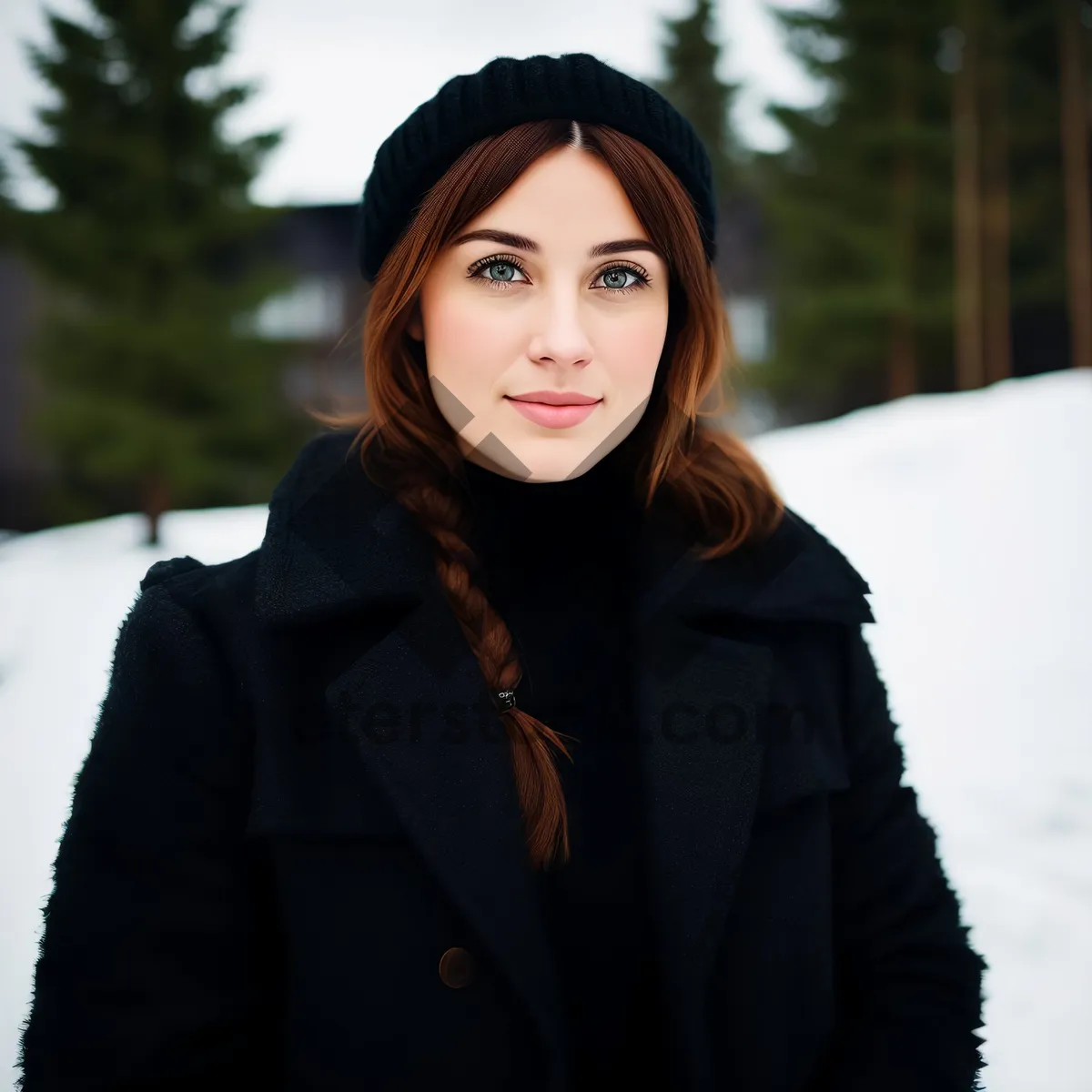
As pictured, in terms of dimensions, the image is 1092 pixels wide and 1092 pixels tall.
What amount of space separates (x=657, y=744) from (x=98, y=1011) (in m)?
0.92

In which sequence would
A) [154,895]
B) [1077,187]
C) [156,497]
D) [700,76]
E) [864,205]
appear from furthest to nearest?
1. [700,76]
2. [864,205]
3. [1077,187]
4. [156,497]
5. [154,895]

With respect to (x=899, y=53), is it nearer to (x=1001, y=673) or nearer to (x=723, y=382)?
(x=1001, y=673)

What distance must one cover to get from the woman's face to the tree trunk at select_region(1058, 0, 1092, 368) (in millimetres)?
11713

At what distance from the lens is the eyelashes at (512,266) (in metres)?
1.35

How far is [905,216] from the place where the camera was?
12141 mm

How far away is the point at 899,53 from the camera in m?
11.4

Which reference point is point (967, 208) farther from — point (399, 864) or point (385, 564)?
point (399, 864)

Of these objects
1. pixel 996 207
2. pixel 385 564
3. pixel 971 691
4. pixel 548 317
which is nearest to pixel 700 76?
pixel 996 207

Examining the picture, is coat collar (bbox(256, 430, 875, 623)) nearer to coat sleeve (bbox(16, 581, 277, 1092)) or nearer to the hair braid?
the hair braid

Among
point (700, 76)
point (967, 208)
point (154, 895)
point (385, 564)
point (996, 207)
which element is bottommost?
point (154, 895)

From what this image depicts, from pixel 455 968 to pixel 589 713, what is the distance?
18.0 inches

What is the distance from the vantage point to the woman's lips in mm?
1355

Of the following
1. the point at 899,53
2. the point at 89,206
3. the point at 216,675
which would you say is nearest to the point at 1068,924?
the point at 216,675

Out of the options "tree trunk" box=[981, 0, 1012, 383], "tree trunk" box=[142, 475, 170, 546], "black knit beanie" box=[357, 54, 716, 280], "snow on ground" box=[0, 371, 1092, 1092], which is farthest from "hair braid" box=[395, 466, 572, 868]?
"tree trunk" box=[981, 0, 1012, 383]
